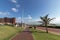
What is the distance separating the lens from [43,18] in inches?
1442

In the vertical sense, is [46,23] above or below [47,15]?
below

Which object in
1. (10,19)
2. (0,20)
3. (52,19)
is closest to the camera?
(52,19)

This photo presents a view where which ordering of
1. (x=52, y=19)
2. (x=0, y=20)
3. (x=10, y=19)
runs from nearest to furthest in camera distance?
1. (x=52, y=19)
2. (x=0, y=20)
3. (x=10, y=19)

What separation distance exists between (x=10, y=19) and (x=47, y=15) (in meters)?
118

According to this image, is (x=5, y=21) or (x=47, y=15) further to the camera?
(x=5, y=21)

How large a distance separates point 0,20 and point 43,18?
111 meters

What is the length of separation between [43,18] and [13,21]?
4533 inches

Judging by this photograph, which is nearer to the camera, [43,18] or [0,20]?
[43,18]

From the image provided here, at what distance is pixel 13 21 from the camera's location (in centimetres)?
14900

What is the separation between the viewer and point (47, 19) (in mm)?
36219

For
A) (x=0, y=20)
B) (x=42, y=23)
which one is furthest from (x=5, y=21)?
(x=42, y=23)

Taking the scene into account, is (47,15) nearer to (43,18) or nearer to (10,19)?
(43,18)

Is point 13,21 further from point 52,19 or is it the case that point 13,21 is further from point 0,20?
point 52,19

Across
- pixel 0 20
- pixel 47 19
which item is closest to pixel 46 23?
pixel 47 19
